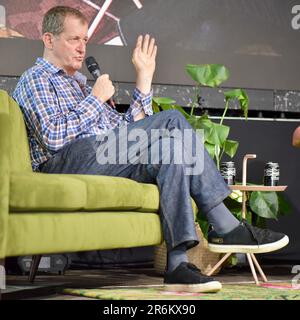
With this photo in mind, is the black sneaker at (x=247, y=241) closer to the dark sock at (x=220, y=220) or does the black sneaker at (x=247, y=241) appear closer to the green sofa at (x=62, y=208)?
the dark sock at (x=220, y=220)

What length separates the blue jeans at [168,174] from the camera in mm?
2539

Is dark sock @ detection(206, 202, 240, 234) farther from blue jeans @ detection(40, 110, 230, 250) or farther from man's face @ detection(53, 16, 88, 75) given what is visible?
man's face @ detection(53, 16, 88, 75)

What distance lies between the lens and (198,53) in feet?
13.3

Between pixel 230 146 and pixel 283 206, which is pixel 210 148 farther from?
pixel 283 206

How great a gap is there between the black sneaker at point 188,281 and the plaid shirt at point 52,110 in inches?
24.7

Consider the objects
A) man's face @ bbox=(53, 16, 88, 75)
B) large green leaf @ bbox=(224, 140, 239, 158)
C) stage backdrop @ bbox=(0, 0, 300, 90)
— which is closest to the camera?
man's face @ bbox=(53, 16, 88, 75)

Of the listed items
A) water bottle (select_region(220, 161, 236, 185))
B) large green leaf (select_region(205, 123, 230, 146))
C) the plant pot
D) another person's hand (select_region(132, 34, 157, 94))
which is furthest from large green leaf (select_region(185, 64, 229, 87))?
the plant pot

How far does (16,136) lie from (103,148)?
0.31 metres

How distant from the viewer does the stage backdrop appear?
379 centimetres

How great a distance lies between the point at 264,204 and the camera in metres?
3.62

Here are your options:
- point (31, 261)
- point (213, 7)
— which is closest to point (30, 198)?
point (31, 261)

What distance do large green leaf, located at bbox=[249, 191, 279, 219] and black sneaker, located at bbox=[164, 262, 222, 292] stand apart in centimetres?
116

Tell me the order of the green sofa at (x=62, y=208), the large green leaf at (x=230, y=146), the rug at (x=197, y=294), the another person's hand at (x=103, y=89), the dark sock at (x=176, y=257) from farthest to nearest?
the large green leaf at (x=230, y=146), the another person's hand at (x=103, y=89), the dark sock at (x=176, y=257), the rug at (x=197, y=294), the green sofa at (x=62, y=208)

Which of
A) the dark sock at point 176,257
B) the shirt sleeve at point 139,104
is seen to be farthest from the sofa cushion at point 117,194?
the shirt sleeve at point 139,104
